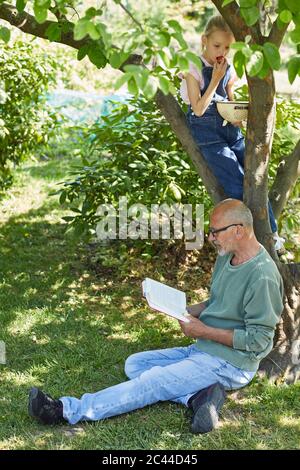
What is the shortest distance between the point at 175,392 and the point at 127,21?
10782 mm

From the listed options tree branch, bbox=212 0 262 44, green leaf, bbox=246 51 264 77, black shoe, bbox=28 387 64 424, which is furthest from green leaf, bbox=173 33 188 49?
black shoe, bbox=28 387 64 424

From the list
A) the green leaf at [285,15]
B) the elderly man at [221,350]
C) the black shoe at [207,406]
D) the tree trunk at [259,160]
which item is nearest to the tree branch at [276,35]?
the tree trunk at [259,160]

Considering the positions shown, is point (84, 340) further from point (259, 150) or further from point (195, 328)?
point (259, 150)

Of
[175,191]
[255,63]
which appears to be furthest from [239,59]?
[175,191]

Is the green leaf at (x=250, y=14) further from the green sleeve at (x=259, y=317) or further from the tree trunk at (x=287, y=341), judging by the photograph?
the tree trunk at (x=287, y=341)

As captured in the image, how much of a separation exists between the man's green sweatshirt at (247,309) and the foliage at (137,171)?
4.64 ft

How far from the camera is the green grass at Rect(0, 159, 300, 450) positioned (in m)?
3.72

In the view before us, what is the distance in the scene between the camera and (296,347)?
14.2ft

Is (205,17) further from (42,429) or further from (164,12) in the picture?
(42,429)

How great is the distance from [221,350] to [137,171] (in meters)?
1.94

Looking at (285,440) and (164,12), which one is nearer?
(285,440)

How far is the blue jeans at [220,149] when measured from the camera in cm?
427

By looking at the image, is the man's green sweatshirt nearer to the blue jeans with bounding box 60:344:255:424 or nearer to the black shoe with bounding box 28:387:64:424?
the blue jeans with bounding box 60:344:255:424

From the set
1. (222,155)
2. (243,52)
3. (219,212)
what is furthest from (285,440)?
(243,52)
